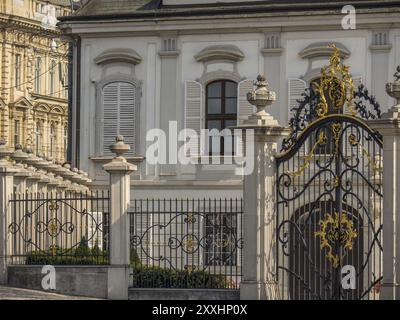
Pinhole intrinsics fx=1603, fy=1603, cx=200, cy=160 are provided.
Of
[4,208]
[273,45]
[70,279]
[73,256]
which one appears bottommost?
[70,279]

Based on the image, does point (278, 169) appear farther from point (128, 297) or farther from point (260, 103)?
point (128, 297)

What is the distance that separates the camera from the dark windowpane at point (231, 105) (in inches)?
1571

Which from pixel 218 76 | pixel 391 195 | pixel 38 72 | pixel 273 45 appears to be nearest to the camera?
pixel 391 195

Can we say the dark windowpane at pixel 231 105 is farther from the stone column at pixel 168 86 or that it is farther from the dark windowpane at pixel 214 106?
the stone column at pixel 168 86

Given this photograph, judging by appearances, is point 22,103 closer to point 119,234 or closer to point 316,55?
point 316,55

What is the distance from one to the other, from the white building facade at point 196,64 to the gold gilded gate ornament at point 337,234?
12.4 meters

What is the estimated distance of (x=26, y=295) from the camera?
2766 centimetres

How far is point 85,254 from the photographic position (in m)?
28.9

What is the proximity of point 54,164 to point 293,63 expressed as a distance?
7.36 meters

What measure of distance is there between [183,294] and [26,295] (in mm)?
2718

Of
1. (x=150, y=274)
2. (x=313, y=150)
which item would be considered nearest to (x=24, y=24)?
(x=150, y=274)

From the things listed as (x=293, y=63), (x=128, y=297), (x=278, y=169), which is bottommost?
(x=128, y=297)

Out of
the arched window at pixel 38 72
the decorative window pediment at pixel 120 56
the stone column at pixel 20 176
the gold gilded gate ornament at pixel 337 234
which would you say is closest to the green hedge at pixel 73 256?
the stone column at pixel 20 176
